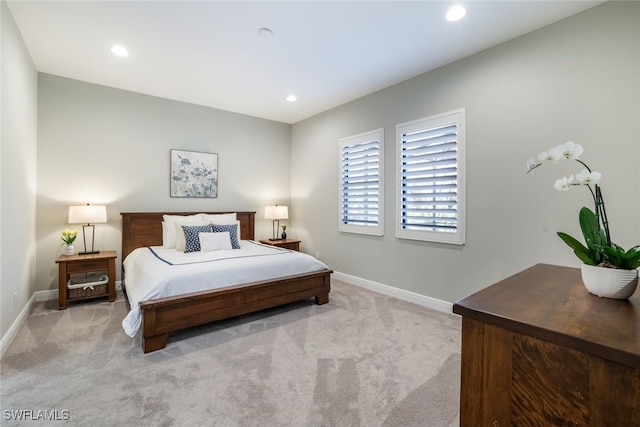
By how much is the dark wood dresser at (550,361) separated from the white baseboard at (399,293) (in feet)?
7.10

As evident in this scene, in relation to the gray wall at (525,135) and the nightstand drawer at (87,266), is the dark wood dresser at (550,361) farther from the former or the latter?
the nightstand drawer at (87,266)

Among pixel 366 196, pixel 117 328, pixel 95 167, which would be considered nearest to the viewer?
pixel 117 328

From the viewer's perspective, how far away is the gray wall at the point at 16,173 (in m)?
2.36

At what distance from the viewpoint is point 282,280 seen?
129 inches

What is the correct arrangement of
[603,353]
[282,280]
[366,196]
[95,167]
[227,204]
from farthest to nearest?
[227,204] → [366,196] → [95,167] → [282,280] → [603,353]

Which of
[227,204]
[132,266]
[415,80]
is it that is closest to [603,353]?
[415,80]

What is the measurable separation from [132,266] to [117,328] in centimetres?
74

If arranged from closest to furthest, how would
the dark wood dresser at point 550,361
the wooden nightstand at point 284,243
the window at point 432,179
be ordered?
the dark wood dresser at point 550,361
the window at point 432,179
the wooden nightstand at point 284,243

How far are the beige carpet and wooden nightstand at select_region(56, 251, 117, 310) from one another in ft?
0.97

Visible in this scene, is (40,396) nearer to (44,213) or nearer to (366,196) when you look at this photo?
(44,213)

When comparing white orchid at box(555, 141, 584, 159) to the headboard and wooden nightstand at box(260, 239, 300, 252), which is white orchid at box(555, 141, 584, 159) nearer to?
wooden nightstand at box(260, 239, 300, 252)

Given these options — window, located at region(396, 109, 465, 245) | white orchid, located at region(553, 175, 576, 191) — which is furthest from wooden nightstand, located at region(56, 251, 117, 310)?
white orchid, located at region(553, 175, 576, 191)

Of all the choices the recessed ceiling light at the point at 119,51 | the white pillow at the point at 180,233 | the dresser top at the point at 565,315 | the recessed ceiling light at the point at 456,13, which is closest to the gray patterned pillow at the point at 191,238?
the white pillow at the point at 180,233

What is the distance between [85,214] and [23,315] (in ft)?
3.95
